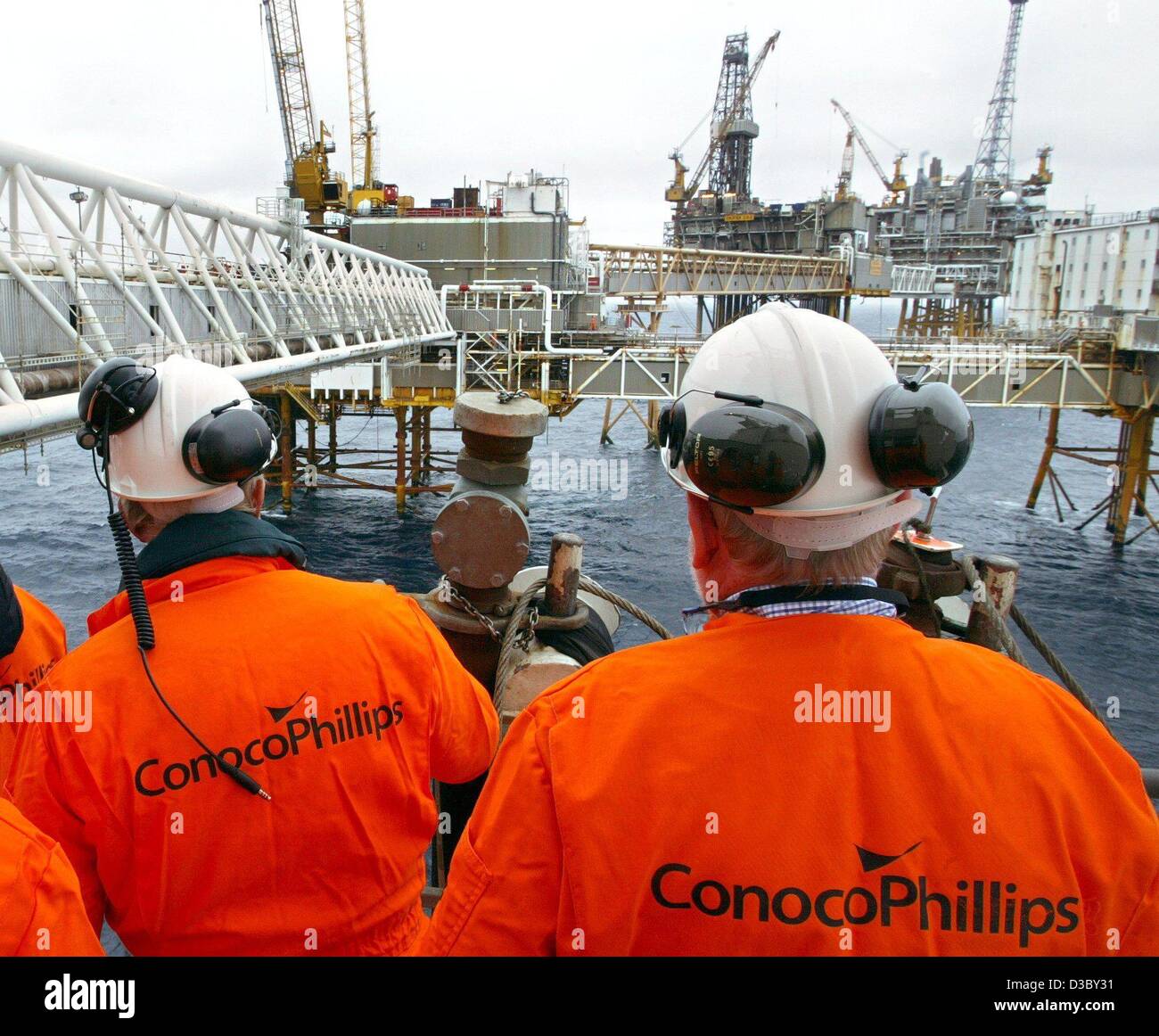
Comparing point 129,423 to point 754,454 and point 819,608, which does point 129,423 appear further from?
point 819,608

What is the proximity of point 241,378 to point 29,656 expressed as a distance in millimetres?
8443

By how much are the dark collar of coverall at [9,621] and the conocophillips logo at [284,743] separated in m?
1.32

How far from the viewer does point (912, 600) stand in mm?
5453

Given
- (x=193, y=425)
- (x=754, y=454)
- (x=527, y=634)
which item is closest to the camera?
(x=754, y=454)

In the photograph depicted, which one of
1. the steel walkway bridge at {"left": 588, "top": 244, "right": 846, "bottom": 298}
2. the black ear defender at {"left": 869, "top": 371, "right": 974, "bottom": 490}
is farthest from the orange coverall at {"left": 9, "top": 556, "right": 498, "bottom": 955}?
the steel walkway bridge at {"left": 588, "top": 244, "right": 846, "bottom": 298}

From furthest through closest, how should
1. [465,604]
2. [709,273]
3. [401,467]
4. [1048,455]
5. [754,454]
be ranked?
[709,273] → [1048,455] → [401,467] → [465,604] → [754,454]

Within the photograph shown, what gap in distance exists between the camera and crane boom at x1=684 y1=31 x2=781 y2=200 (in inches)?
2869

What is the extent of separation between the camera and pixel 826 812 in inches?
61.5

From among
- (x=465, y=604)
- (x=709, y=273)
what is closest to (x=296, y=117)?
(x=709, y=273)

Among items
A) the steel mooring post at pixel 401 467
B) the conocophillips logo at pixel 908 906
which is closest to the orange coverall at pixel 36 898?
the conocophillips logo at pixel 908 906

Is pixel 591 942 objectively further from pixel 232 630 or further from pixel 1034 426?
pixel 1034 426

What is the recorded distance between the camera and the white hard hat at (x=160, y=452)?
3014 mm
